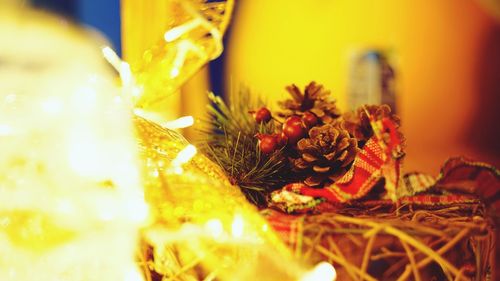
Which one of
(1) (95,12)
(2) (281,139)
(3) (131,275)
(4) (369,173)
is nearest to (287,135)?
(2) (281,139)

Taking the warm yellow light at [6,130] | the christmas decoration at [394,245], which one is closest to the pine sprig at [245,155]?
the christmas decoration at [394,245]

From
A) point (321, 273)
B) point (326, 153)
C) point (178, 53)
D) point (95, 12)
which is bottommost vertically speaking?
point (321, 273)

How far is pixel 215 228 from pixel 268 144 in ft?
0.48

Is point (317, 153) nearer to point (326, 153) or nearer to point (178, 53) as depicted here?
point (326, 153)

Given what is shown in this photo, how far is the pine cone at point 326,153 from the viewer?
564 millimetres

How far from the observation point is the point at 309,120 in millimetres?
602

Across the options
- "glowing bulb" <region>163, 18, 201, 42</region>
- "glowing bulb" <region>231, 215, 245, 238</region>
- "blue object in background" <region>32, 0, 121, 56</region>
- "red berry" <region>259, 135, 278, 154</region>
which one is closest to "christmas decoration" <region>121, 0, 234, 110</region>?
"glowing bulb" <region>163, 18, 201, 42</region>

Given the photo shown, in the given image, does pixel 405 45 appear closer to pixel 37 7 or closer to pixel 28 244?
pixel 37 7

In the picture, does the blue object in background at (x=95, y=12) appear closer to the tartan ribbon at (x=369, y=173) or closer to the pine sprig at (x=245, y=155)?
the pine sprig at (x=245, y=155)

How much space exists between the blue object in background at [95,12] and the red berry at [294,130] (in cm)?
101

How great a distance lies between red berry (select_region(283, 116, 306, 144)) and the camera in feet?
1.91

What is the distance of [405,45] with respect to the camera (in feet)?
7.21

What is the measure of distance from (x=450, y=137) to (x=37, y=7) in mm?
1681

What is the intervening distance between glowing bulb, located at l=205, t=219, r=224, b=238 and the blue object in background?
109 centimetres
